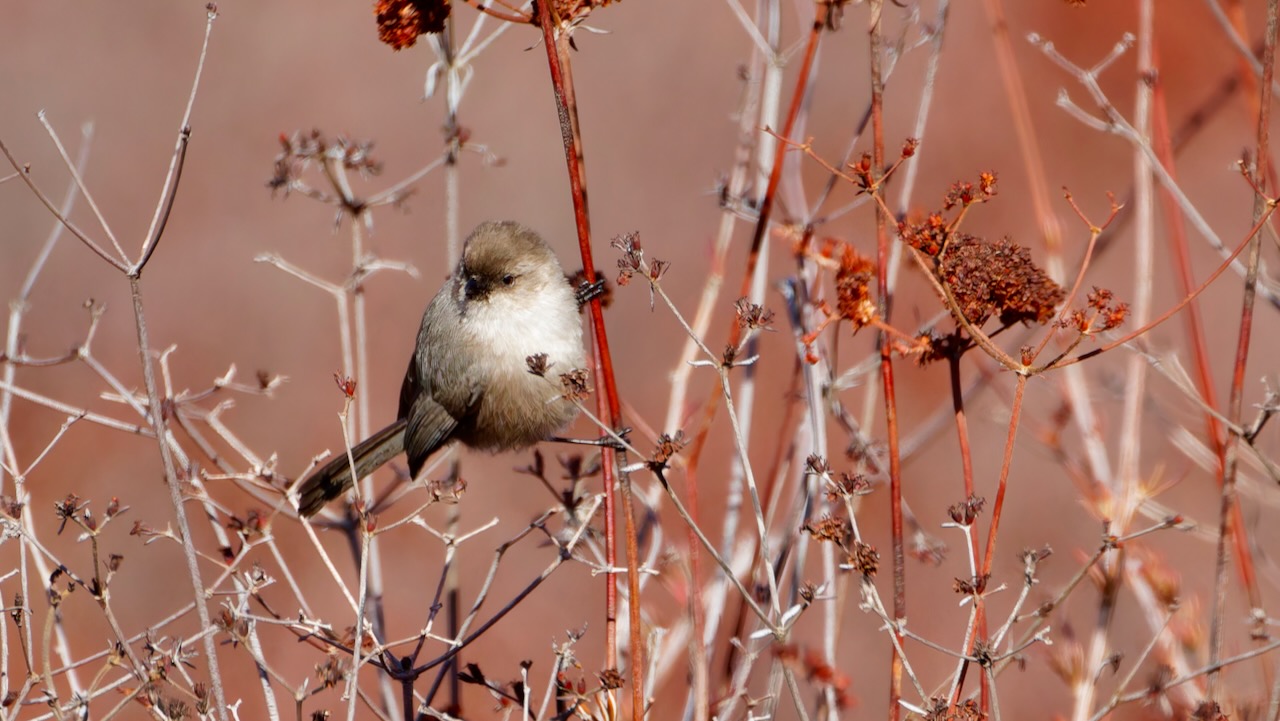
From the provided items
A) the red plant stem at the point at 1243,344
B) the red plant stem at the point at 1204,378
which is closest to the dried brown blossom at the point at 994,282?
the red plant stem at the point at 1243,344

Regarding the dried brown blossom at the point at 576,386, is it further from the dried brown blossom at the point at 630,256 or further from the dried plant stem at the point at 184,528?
the dried plant stem at the point at 184,528

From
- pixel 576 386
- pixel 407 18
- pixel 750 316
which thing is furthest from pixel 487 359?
pixel 750 316

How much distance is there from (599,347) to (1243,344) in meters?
1.40

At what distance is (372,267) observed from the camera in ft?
10.9

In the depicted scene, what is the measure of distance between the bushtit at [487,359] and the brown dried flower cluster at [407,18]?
1.01 m

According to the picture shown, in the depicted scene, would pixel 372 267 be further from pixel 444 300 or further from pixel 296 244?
pixel 296 244

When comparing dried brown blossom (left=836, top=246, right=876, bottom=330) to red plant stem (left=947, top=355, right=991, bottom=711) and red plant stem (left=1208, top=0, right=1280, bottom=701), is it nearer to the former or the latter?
red plant stem (left=947, top=355, right=991, bottom=711)

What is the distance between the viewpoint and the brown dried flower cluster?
254cm

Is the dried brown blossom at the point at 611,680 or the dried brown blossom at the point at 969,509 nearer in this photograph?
the dried brown blossom at the point at 969,509

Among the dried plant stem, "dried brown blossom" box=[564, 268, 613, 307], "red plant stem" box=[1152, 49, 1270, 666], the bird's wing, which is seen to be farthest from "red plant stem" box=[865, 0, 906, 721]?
the bird's wing

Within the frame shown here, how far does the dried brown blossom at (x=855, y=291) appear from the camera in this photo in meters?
2.27

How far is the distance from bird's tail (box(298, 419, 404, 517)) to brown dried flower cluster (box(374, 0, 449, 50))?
1.29m

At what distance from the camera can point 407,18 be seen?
255 centimetres

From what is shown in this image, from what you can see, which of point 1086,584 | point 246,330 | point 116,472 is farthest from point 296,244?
point 1086,584
